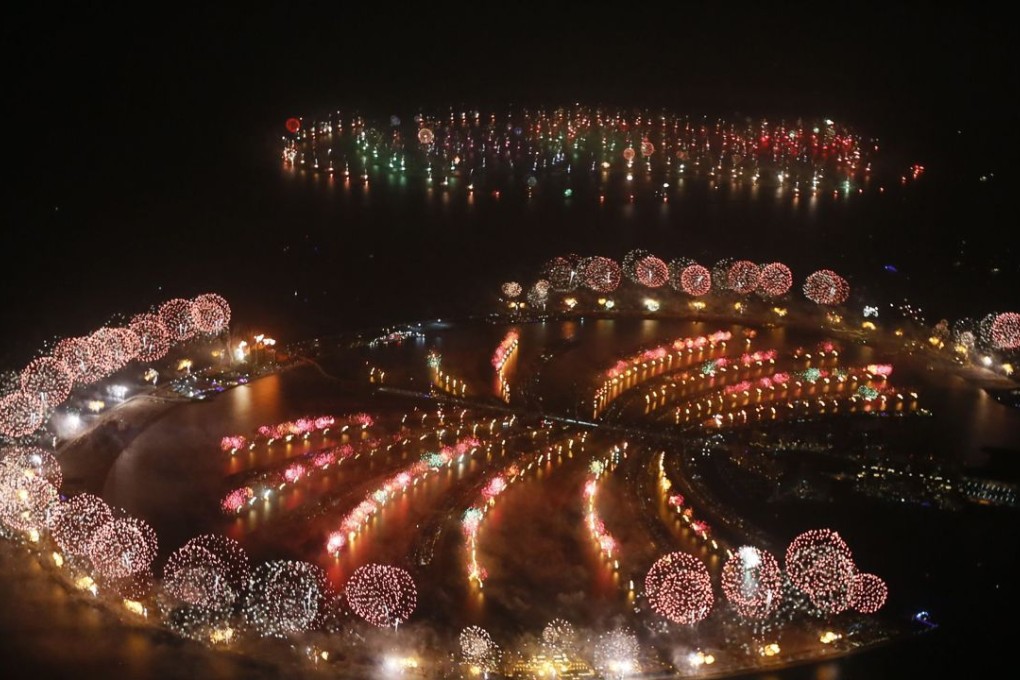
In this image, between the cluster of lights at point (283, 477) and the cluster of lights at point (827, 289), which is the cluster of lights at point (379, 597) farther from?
the cluster of lights at point (827, 289)

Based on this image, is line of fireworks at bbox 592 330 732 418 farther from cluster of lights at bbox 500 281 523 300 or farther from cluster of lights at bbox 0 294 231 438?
cluster of lights at bbox 0 294 231 438

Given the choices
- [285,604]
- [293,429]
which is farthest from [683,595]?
[293,429]

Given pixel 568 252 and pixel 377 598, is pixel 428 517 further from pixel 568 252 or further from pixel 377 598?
pixel 568 252

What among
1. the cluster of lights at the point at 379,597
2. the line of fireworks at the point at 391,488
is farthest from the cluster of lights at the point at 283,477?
the cluster of lights at the point at 379,597

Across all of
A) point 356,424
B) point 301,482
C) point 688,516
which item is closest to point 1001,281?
point 688,516

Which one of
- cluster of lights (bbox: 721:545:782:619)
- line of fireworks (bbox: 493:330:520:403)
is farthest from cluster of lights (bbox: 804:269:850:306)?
cluster of lights (bbox: 721:545:782:619)

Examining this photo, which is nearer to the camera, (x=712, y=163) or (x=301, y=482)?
(x=301, y=482)

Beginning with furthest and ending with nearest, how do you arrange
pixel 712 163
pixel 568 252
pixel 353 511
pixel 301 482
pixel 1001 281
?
pixel 712 163 < pixel 568 252 < pixel 1001 281 < pixel 301 482 < pixel 353 511

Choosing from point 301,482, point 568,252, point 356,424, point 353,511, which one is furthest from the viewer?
point 568,252
